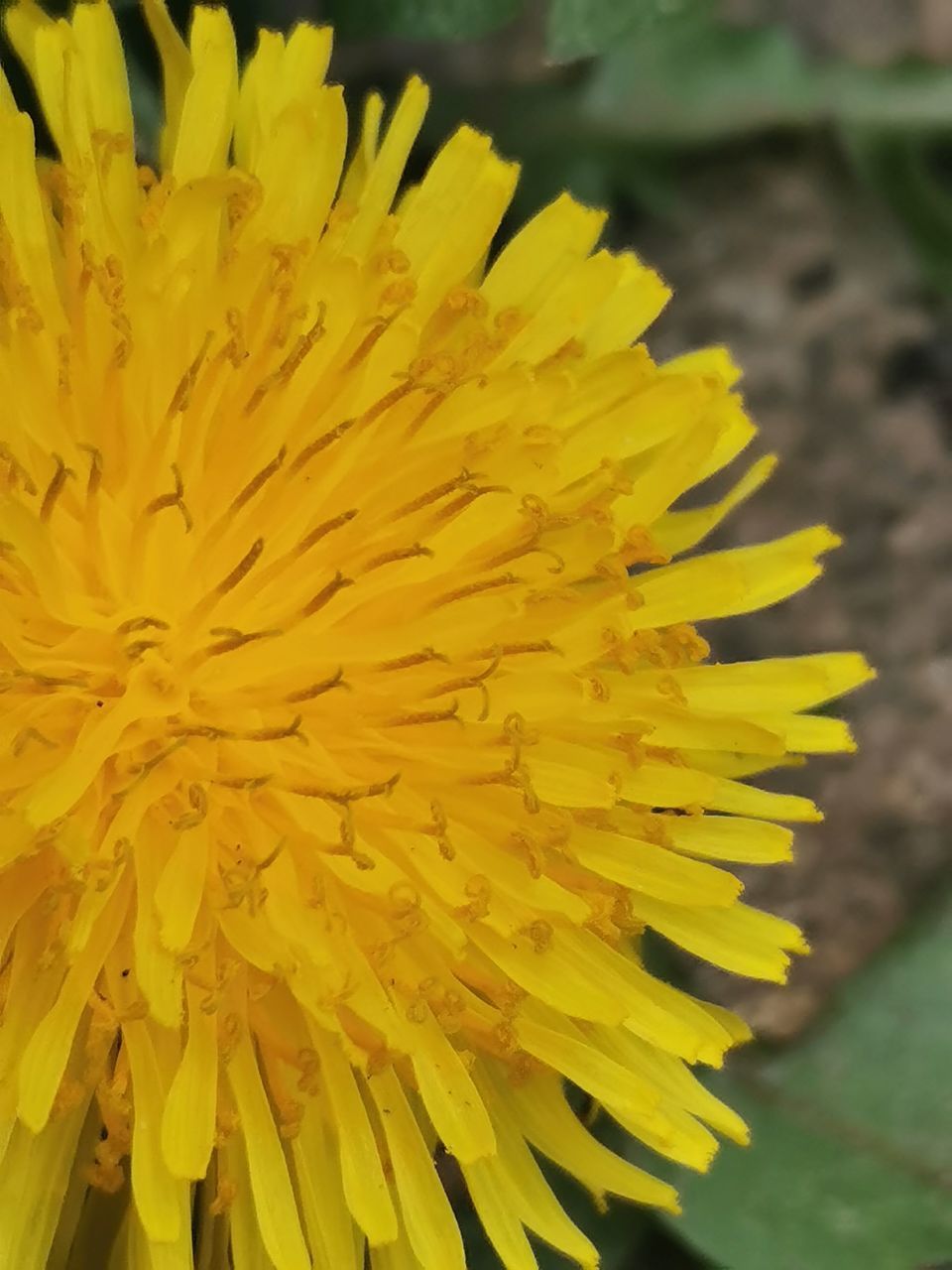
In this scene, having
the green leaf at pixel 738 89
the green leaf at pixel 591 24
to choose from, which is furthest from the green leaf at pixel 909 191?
the green leaf at pixel 591 24

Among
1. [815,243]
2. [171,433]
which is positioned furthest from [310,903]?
[815,243]

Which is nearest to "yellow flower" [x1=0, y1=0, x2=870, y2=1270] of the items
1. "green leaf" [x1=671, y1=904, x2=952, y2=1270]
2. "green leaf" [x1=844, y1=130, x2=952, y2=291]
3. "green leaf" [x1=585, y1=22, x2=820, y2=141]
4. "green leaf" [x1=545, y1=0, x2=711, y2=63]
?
"green leaf" [x1=545, y1=0, x2=711, y2=63]

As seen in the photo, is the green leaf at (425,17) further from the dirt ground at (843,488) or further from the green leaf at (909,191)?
the green leaf at (909,191)

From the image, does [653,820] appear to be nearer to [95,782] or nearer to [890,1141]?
[95,782]

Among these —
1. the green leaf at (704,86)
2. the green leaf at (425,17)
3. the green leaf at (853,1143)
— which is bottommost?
the green leaf at (853,1143)

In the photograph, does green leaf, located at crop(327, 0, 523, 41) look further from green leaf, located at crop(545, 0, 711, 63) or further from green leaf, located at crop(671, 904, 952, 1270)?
green leaf, located at crop(671, 904, 952, 1270)

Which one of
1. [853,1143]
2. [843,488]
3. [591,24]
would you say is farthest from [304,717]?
[843,488]
